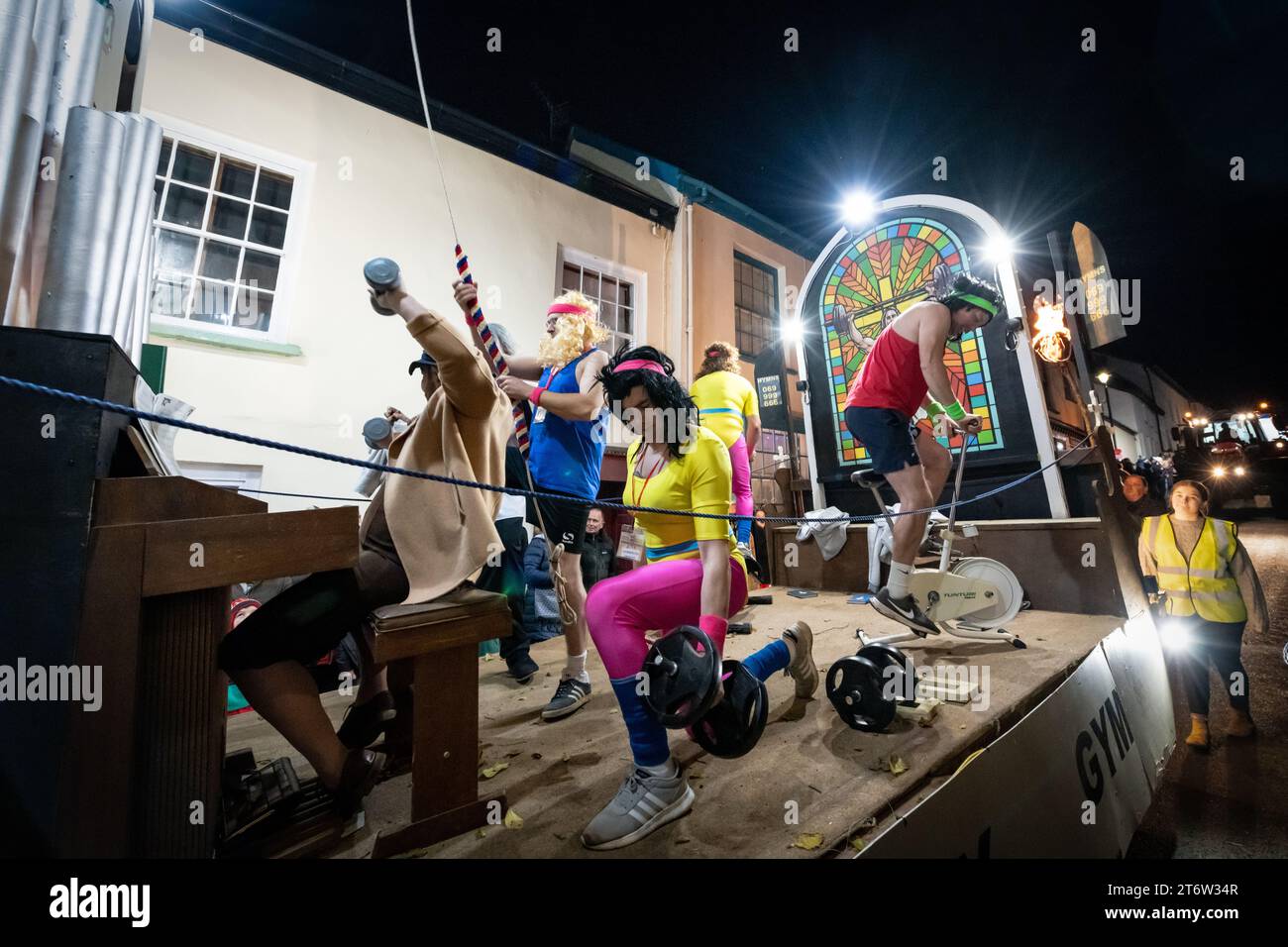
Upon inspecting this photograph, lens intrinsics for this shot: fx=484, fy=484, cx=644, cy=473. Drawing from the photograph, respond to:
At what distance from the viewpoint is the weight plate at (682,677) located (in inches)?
54.2

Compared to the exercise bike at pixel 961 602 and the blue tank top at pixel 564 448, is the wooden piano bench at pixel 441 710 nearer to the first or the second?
the blue tank top at pixel 564 448

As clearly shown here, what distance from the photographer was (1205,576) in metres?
3.72

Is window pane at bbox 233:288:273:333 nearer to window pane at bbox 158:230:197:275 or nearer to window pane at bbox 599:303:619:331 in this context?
window pane at bbox 158:230:197:275

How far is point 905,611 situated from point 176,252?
23.5ft

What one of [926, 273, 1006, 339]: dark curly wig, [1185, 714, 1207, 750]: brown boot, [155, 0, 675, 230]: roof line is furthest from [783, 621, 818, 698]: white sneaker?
[155, 0, 675, 230]: roof line

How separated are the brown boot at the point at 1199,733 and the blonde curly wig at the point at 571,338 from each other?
518 cm

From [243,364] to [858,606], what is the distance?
6.36 meters

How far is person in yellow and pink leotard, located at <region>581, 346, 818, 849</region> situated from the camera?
4.97ft

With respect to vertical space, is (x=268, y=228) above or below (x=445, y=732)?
above

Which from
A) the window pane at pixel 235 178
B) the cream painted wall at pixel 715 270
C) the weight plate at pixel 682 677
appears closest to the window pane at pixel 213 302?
the window pane at pixel 235 178

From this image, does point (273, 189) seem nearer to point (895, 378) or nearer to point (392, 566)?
point (392, 566)

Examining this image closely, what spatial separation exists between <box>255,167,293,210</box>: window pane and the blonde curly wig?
4561 millimetres

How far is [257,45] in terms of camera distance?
5070 mm

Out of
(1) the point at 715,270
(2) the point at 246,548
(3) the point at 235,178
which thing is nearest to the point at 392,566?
(2) the point at 246,548
